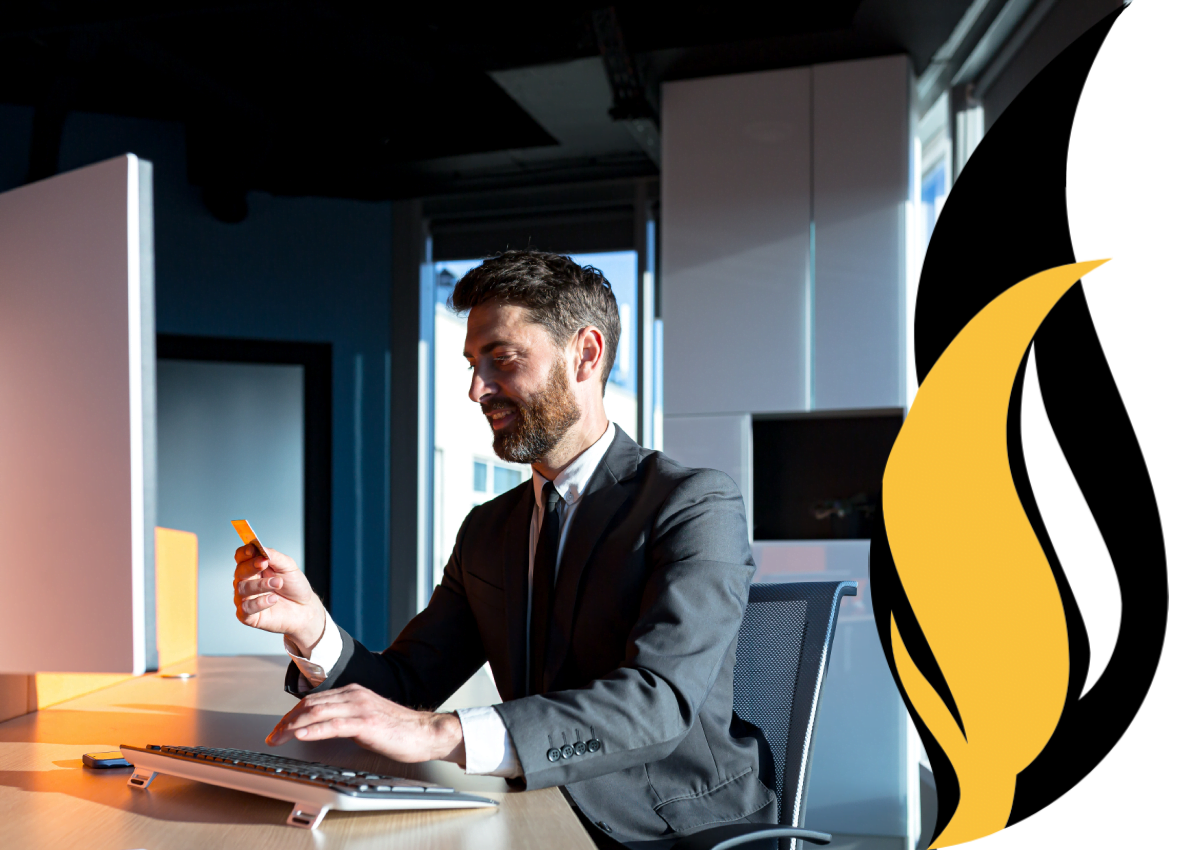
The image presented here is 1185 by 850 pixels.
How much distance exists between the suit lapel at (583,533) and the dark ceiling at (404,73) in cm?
229

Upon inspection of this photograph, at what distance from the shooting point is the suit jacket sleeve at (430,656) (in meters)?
1.50

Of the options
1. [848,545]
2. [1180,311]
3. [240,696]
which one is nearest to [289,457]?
[848,545]

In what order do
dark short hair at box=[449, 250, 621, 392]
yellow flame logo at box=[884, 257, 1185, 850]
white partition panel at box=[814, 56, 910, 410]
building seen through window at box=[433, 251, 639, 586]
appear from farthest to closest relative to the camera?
1. building seen through window at box=[433, 251, 639, 586]
2. white partition panel at box=[814, 56, 910, 410]
3. yellow flame logo at box=[884, 257, 1185, 850]
4. dark short hair at box=[449, 250, 621, 392]

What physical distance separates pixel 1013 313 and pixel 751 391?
3.42ft

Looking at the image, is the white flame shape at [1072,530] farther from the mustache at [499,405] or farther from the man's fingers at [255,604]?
the man's fingers at [255,604]

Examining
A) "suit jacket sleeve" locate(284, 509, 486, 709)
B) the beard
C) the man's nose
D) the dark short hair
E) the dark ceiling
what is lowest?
"suit jacket sleeve" locate(284, 509, 486, 709)

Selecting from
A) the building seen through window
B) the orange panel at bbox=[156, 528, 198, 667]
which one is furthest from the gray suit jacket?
the building seen through window

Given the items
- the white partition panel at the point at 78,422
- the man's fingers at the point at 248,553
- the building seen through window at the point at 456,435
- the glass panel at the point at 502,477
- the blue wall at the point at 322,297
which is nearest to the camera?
the white partition panel at the point at 78,422

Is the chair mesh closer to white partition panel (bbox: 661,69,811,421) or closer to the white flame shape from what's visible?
the white flame shape

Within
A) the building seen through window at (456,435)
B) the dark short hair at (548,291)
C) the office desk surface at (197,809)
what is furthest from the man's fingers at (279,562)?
the building seen through window at (456,435)

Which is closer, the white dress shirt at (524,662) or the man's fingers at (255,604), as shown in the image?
the white dress shirt at (524,662)

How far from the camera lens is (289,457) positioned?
4996 millimetres

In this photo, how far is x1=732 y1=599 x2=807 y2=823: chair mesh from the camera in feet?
4.85

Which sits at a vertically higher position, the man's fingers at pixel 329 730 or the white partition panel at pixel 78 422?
the white partition panel at pixel 78 422
